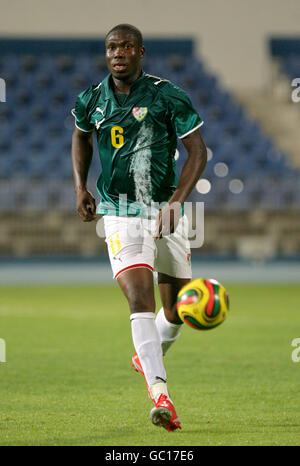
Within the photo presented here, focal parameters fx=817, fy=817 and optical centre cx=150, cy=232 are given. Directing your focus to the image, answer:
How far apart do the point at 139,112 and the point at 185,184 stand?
0.62m

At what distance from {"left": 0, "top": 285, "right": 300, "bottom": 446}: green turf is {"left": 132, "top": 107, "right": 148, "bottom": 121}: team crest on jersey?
2047 mm

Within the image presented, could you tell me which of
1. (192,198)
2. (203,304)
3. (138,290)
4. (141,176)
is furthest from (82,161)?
(192,198)

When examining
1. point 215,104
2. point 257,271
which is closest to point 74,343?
point 257,271

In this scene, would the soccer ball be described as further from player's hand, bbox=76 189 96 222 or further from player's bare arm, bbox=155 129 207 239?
player's hand, bbox=76 189 96 222

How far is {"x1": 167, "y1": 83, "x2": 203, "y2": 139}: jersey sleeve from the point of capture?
5.51 metres

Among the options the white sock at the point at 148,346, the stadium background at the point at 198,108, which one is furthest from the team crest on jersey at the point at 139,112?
the stadium background at the point at 198,108

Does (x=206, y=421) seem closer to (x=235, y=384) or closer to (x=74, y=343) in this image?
(x=235, y=384)

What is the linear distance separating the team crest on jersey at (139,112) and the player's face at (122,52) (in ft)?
0.78

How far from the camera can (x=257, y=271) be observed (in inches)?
798

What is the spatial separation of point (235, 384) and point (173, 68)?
2044cm

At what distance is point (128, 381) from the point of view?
7051 mm

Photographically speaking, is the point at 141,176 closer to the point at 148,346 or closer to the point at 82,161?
the point at 82,161

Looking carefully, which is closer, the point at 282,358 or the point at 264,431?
the point at 264,431

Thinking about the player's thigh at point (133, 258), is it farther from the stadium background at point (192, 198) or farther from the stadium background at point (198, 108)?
the stadium background at point (198, 108)
